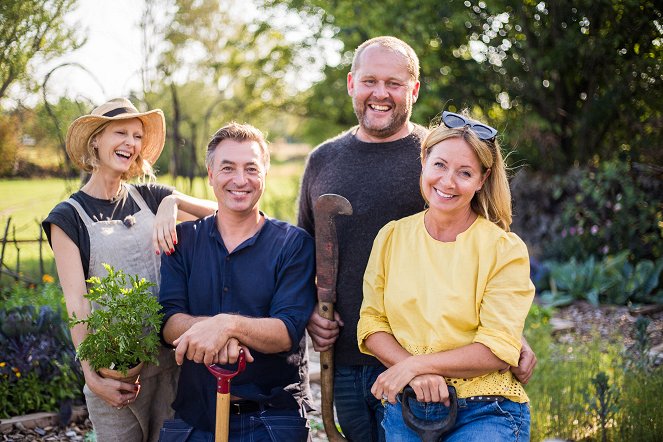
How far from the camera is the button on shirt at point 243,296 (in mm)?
2646

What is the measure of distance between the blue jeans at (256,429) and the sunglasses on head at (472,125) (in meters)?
1.31

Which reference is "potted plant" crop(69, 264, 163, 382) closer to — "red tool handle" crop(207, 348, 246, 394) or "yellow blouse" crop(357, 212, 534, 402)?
"red tool handle" crop(207, 348, 246, 394)

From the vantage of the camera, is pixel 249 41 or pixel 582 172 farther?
pixel 249 41

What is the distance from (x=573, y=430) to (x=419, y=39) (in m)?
6.86

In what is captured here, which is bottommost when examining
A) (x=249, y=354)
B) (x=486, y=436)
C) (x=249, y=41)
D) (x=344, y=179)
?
(x=486, y=436)

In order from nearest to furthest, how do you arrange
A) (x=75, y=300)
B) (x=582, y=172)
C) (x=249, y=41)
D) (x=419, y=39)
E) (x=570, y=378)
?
(x=75, y=300), (x=570, y=378), (x=582, y=172), (x=419, y=39), (x=249, y=41)

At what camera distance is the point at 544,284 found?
8.04 metres

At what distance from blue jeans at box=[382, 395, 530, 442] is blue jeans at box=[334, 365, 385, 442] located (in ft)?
1.35

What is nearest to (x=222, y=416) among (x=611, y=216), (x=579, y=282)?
(x=579, y=282)

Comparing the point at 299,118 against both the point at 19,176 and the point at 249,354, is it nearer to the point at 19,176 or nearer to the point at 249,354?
the point at 19,176

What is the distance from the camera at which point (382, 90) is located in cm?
290

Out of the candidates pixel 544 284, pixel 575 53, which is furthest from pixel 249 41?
pixel 544 284

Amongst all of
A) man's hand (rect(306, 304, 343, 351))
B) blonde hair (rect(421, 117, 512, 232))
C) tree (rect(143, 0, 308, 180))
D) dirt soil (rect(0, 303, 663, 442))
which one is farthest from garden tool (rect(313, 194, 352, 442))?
tree (rect(143, 0, 308, 180))

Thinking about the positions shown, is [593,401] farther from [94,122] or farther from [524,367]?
[94,122]
